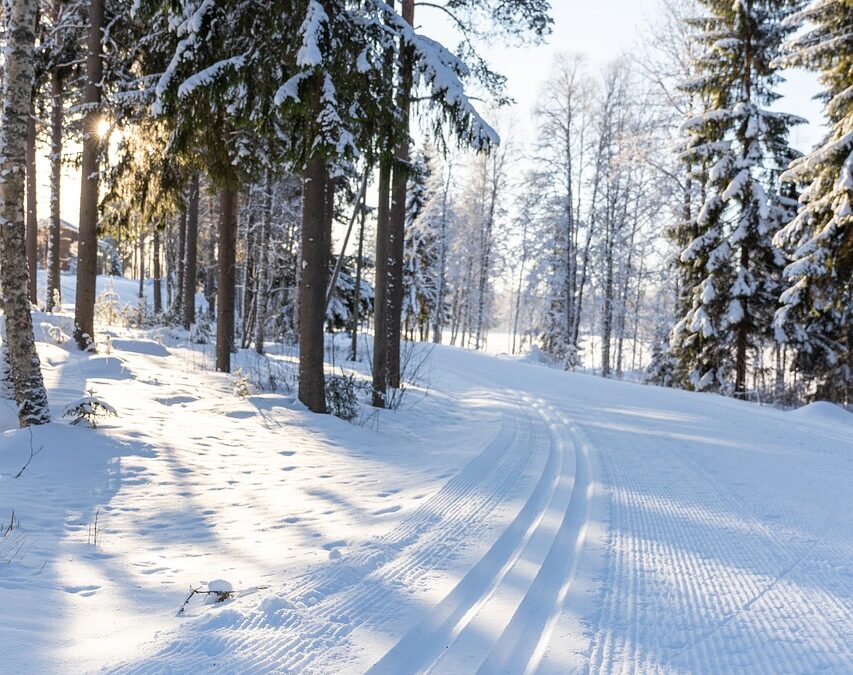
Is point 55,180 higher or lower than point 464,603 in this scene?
higher

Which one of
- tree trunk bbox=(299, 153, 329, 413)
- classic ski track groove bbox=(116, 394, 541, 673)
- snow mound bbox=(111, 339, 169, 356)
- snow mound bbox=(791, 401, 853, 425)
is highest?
tree trunk bbox=(299, 153, 329, 413)

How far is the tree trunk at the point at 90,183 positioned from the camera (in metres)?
10.1

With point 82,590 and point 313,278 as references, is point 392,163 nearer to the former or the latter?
point 313,278

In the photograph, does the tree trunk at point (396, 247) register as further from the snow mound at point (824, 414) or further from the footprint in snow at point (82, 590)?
the snow mound at point (824, 414)

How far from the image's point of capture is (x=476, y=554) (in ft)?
10.8

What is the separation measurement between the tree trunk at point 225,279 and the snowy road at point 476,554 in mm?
4048

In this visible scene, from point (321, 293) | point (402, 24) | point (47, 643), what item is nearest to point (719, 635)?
point (47, 643)

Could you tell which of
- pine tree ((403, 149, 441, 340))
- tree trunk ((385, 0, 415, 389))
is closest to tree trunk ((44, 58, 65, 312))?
tree trunk ((385, 0, 415, 389))

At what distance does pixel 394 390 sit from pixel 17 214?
6.15 meters

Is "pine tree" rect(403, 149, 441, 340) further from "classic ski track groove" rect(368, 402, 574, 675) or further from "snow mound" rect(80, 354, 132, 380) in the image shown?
"classic ski track groove" rect(368, 402, 574, 675)

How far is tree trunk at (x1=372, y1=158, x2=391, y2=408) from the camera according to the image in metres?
9.46

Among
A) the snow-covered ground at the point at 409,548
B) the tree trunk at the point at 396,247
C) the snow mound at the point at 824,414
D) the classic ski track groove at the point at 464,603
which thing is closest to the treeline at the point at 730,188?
the snow mound at the point at 824,414

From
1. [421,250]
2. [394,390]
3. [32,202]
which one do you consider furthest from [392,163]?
[421,250]

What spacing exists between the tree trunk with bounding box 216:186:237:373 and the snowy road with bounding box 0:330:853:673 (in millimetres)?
4048
